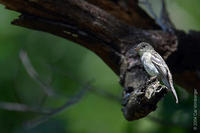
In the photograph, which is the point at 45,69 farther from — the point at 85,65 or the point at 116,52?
the point at 116,52

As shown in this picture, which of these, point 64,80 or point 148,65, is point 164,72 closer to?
point 148,65

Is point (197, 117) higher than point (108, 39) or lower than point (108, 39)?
lower

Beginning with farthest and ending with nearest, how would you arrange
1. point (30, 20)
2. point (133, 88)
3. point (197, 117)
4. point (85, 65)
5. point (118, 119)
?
point (85, 65), point (118, 119), point (197, 117), point (30, 20), point (133, 88)

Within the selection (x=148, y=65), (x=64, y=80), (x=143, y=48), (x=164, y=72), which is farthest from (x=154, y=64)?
(x=64, y=80)

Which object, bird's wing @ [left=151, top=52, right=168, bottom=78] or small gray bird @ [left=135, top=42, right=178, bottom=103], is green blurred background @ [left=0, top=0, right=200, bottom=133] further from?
bird's wing @ [left=151, top=52, right=168, bottom=78]

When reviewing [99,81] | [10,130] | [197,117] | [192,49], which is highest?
[192,49]

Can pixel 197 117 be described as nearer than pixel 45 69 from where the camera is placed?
Yes

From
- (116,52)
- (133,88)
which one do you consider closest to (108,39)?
(116,52)
